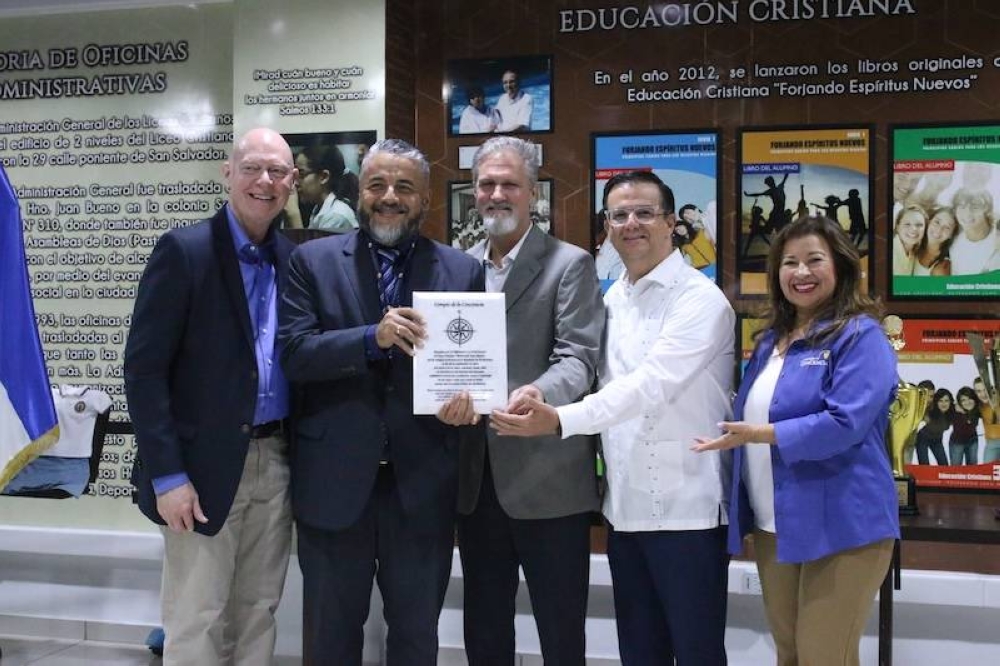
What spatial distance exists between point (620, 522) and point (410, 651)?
2.15 ft

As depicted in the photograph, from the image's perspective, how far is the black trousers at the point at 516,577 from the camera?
2.34 meters

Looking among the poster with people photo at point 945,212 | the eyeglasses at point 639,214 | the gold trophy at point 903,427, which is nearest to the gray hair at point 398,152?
the eyeglasses at point 639,214

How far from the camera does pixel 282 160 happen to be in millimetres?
2438

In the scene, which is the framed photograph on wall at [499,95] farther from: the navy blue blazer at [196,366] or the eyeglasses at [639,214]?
the navy blue blazer at [196,366]

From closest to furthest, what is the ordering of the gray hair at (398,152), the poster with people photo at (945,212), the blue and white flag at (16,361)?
the gray hair at (398,152), the blue and white flag at (16,361), the poster with people photo at (945,212)

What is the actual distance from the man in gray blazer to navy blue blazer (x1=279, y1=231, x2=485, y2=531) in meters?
0.12

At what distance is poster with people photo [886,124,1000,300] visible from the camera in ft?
11.8

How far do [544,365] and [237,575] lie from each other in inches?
42.5

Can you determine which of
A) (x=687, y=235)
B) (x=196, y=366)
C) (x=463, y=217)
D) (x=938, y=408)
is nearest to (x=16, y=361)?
(x=196, y=366)

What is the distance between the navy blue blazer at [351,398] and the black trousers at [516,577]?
150 millimetres

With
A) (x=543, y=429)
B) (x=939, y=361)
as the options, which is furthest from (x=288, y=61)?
(x=939, y=361)

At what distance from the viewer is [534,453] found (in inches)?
91.4

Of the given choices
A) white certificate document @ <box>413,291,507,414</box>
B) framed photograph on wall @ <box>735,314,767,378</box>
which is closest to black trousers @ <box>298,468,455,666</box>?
white certificate document @ <box>413,291,507,414</box>

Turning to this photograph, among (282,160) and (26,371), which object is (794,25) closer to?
(282,160)
